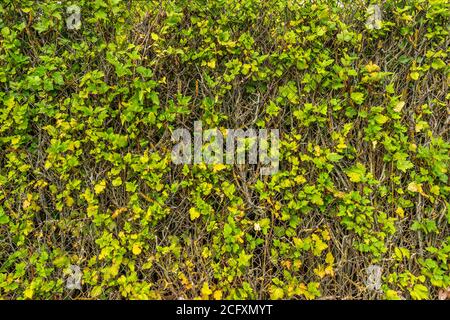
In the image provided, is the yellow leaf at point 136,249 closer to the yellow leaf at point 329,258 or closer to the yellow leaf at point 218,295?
the yellow leaf at point 218,295

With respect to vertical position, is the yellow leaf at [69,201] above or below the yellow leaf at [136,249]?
above

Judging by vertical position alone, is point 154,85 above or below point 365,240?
above

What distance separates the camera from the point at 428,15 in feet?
7.47

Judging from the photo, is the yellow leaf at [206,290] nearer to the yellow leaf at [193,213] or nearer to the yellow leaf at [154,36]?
the yellow leaf at [193,213]

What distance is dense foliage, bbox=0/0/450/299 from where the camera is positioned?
2311mm

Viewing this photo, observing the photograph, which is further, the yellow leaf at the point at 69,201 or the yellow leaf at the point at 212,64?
the yellow leaf at the point at 69,201

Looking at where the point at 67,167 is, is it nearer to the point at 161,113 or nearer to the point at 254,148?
the point at 161,113

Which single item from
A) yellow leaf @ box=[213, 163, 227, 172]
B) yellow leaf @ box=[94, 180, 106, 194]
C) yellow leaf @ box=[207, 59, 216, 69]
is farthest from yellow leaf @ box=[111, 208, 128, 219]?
yellow leaf @ box=[207, 59, 216, 69]

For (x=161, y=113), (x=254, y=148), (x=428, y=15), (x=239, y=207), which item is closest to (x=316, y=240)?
(x=239, y=207)

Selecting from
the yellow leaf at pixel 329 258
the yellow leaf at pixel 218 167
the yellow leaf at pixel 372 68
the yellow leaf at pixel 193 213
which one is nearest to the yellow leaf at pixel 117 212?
the yellow leaf at pixel 193 213

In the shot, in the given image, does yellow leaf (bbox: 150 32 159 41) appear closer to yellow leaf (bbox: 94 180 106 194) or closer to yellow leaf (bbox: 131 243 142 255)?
yellow leaf (bbox: 94 180 106 194)

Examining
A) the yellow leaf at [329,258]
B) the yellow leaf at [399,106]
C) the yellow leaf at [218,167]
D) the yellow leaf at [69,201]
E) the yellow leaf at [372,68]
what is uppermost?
the yellow leaf at [372,68]

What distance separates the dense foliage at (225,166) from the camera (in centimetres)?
231

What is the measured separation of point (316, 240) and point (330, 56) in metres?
1.27
